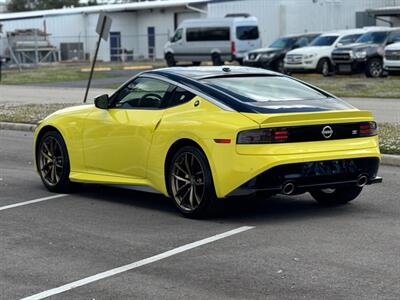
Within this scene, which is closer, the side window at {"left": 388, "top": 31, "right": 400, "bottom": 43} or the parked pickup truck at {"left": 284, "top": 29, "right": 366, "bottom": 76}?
the side window at {"left": 388, "top": 31, "right": 400, "bottom": 43}

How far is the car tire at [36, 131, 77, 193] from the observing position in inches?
382

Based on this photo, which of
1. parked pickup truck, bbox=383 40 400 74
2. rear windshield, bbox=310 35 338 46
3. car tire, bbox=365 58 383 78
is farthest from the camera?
rear windshield, bbox=310 35 338 46

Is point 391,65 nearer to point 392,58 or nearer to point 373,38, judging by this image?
point 392,58

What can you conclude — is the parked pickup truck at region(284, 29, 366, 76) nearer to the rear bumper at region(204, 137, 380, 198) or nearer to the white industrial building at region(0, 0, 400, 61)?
the white industrial building at region(0, 0, 400, 61)

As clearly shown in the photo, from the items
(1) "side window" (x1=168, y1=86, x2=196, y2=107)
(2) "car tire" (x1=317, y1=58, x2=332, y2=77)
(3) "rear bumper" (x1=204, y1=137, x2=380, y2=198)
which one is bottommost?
(2) "car tire" (x1=317, y1=58, x2=332, y2=77)

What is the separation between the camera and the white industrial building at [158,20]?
53.4m

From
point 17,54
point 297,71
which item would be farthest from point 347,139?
point 17,54

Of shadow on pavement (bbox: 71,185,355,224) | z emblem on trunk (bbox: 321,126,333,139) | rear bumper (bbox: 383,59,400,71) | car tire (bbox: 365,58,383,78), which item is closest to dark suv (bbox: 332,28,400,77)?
car tire (bbox: 365,58,383,78)

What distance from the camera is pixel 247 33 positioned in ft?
143

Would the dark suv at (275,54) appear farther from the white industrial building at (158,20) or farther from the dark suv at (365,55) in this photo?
the white industrial building at (158,20)

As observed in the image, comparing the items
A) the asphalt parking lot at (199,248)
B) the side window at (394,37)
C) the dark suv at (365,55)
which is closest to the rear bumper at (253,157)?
the asphalt parking lot at (199,248)

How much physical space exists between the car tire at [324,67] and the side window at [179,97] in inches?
1019

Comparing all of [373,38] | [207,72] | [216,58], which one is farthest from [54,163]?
[216,58]

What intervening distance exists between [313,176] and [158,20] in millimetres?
58841
